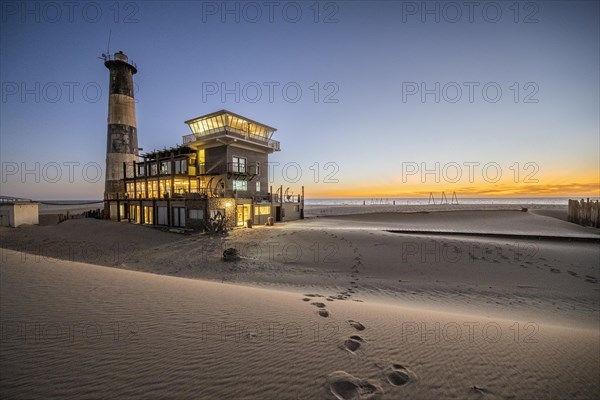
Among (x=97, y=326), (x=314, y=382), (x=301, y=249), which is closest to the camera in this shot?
(x=314, y=382)

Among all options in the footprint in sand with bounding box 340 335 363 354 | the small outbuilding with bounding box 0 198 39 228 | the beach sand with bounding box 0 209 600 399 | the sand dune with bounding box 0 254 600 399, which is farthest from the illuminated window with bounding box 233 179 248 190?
A: the footprint in sand with bounding box 340 335 363 354

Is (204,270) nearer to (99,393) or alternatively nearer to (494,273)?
(99,393)

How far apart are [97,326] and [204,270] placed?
27.7 feet

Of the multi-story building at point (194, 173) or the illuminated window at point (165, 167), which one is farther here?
the illuminated window at point (165, 167)

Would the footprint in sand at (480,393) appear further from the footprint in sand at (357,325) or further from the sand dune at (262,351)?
the footprint in sand at (357,325)

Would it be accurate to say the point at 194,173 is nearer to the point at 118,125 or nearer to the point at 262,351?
the point at 118,125

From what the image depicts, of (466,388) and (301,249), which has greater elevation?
(466,388)

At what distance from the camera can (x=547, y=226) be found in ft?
82.2

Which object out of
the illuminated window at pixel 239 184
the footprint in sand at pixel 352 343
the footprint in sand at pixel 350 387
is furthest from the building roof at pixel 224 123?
the footprint in sand at pixel 350 387

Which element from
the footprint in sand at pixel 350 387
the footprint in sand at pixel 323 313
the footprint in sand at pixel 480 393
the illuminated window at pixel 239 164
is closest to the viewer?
the footprint in sand at pixel 350 387

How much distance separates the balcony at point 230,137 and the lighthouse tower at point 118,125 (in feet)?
36.6

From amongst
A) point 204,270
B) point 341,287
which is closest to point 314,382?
point 341,287

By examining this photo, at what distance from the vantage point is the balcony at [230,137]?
28.1 meters

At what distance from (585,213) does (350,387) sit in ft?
123
